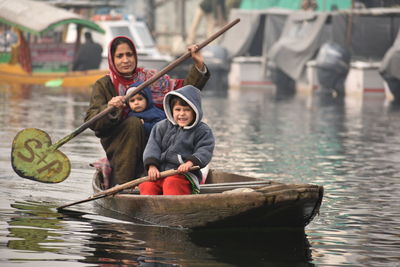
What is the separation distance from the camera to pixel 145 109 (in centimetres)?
995

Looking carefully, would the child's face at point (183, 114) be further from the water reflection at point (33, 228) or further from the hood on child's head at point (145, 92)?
the water reflection at point (33, 228)

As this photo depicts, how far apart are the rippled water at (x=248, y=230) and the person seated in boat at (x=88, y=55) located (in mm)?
12605

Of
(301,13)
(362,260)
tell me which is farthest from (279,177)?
(301,13)

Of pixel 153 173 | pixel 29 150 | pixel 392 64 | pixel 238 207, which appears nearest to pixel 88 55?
pixel 392 64

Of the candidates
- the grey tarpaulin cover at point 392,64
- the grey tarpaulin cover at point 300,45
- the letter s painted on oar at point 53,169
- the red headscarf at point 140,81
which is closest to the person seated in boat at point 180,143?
the red headscarf at point 140,81

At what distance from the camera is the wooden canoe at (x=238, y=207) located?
8352mm

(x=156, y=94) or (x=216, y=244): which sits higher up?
(x=156, y=94)

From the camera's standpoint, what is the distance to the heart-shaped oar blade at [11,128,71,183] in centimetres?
1052

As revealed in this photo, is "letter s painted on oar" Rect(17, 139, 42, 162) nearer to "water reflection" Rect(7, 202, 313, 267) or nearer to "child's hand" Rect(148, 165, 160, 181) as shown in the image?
"water reflection" Rect(7, 202, 313, 267)

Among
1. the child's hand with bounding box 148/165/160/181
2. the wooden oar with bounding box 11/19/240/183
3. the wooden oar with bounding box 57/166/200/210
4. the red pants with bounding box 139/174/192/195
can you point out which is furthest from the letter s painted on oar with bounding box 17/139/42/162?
the child's hand with bounding box 148/165/160/181

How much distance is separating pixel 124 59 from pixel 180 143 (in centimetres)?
126

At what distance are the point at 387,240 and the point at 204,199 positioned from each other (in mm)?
1428

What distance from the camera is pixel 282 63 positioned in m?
38.4

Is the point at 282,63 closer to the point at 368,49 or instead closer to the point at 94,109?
the point at 368,49
